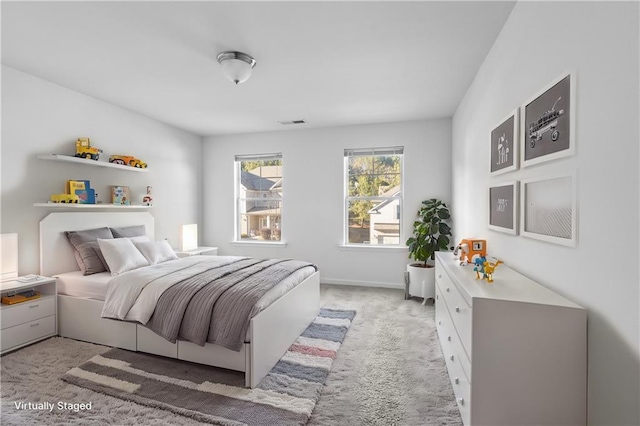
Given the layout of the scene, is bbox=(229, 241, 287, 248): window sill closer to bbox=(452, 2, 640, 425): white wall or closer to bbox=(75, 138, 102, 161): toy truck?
bbox=(75, 138, 102, 161): toy truck

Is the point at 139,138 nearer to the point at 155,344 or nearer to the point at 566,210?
the point at 155,344

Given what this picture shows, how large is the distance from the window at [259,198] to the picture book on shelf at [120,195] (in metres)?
1.93

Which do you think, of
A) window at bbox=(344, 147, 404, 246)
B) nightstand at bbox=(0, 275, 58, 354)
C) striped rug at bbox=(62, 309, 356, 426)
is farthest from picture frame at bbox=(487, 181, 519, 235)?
nightstand at bbox=(0, 275, 58, 354)

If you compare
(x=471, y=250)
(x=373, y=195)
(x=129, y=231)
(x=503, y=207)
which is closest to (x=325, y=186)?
(x=373, y=195)

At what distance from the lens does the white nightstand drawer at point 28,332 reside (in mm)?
2619

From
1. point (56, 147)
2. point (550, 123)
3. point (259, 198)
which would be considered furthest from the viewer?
point (259, 198)

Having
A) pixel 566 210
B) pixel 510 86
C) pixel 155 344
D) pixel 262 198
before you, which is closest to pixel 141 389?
pixel 155 344

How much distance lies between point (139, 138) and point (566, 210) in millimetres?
4756

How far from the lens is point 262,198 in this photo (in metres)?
5.53

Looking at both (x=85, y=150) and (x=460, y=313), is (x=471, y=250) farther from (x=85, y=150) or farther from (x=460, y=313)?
(x=85, y=150)

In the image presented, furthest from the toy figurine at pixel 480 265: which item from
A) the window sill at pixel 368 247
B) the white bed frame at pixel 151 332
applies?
the window sill at pixel 368 247

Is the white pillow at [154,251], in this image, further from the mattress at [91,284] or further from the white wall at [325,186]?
the white wall at [325,186]

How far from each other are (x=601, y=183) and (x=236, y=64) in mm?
2542

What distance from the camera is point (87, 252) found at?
125 inches
